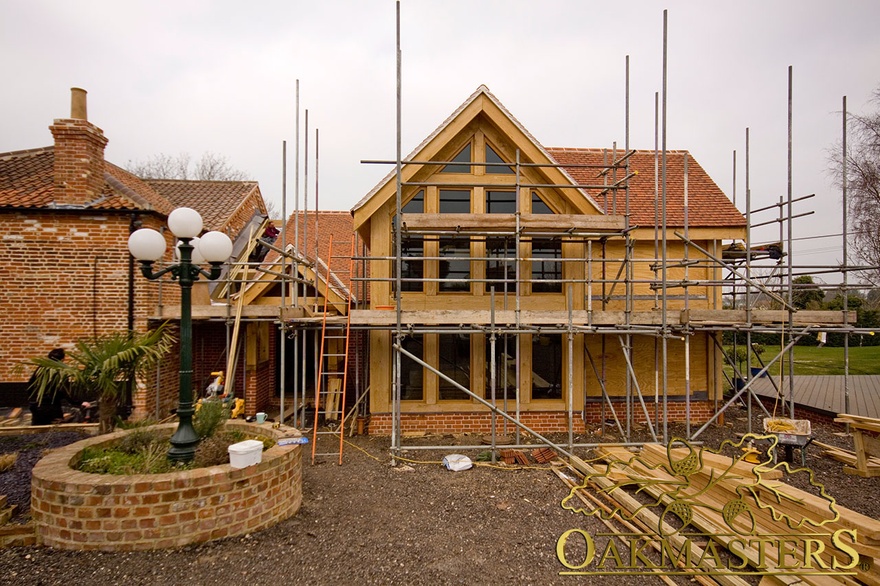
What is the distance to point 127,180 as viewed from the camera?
39.4 ft

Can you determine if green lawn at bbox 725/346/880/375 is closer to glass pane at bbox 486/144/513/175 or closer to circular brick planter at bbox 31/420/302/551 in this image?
glass pane at bbox 486/144/513/175

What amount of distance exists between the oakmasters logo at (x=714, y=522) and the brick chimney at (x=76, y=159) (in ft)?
Answer: 36.2

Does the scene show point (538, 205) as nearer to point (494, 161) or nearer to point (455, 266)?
point (494, 161)

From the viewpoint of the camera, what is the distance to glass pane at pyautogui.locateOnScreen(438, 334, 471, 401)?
9.84m

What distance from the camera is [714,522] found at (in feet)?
17.4

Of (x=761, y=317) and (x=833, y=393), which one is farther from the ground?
(x=761, y=317)

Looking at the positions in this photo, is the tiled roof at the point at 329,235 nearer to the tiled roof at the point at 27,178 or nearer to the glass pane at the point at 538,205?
the tiled roof at the point at 27,178

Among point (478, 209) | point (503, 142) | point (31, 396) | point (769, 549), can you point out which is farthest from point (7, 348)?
point (769, 549)

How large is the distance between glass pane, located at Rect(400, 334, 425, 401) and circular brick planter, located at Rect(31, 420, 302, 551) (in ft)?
15.8

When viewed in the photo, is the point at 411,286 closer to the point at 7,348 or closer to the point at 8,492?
the point at 8,492

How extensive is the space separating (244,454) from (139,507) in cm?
107

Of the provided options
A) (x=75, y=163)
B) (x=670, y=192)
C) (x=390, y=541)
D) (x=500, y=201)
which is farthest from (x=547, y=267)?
(x=75, y=163)

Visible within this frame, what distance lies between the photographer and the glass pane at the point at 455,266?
9852 mm

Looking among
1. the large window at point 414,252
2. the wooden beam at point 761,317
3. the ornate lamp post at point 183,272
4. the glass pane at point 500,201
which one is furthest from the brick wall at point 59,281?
the wooden beam at point 761,317
